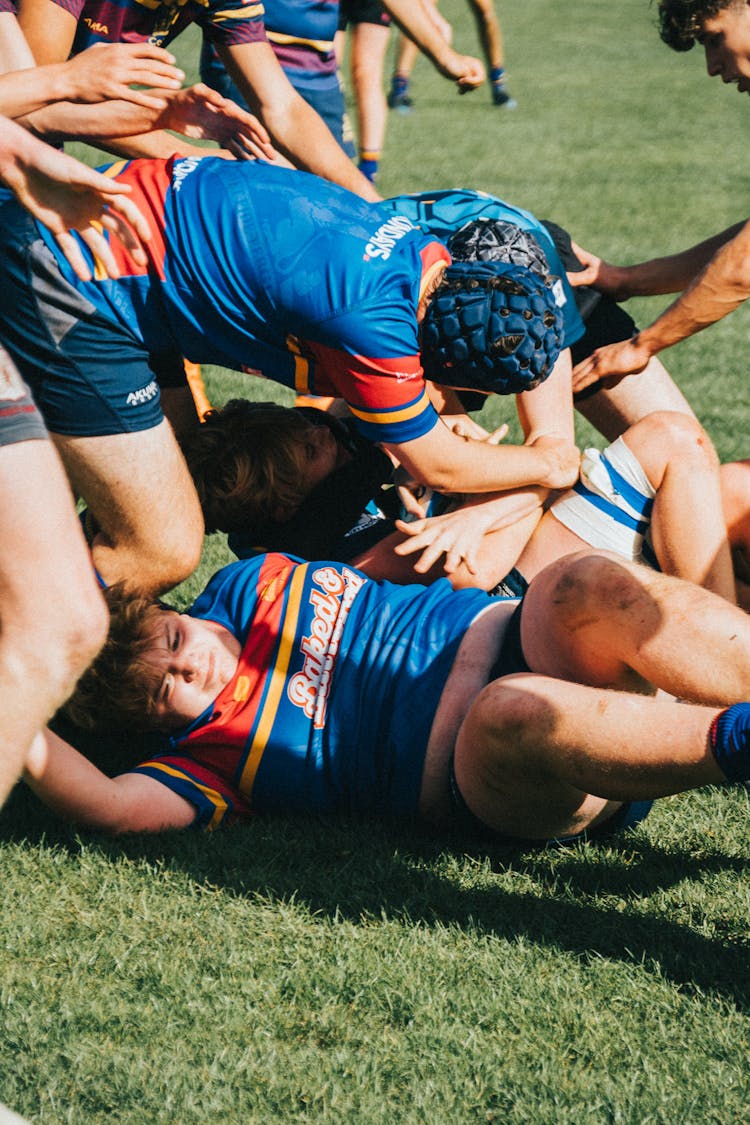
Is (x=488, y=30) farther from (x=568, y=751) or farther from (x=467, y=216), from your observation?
(x=568, y=751)

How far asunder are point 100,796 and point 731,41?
3.05 metres

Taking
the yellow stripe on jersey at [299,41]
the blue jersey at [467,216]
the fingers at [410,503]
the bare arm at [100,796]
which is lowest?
the bare arm at [100,796]

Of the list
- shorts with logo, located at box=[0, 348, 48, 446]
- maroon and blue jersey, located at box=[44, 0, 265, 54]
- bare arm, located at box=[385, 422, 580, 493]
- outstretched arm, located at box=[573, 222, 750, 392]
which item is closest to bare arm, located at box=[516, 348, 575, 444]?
bare arm, located at box=[385, 422, 580, 493]

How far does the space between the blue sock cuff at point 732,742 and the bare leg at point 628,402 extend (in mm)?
2289

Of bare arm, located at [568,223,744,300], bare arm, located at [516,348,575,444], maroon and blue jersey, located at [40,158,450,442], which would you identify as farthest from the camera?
bare arm, located at [568,223,744,300]

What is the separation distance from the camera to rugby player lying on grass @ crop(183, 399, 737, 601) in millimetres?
3541

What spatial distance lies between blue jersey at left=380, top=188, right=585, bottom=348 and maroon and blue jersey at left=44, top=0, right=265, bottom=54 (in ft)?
3.09

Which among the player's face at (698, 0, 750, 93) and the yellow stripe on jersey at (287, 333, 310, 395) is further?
the player's face at (698, 0, 750, 93)

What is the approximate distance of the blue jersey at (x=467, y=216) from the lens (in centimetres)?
404

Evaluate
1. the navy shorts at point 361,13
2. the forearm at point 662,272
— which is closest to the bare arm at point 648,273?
the forearm at point 662,272

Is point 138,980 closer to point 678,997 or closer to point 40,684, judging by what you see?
point 40,684

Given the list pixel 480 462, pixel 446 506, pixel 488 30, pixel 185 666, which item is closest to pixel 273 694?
pixel 185 666

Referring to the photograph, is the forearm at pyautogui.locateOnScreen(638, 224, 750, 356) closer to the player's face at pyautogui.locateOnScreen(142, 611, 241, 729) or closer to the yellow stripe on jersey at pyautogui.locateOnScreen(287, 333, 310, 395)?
the yellow stripe on jersey at pyautogui.locateOnScreen(287, 333, 310, 395)

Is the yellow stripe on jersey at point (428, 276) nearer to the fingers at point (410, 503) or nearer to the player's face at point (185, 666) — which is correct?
the fingers at point (410, 503)
